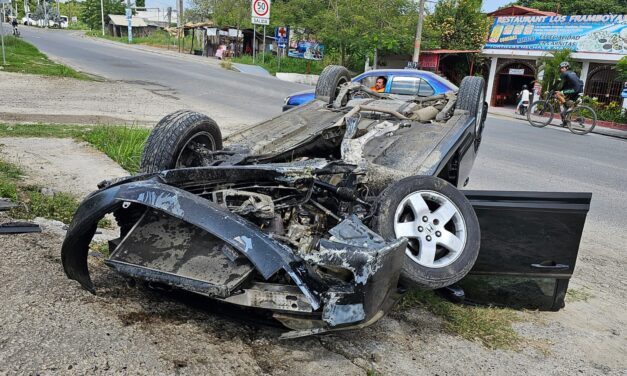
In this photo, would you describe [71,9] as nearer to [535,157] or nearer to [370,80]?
[370,80]

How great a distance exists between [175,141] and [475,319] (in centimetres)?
243

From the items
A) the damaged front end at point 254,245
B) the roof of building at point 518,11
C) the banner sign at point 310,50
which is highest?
the roof of building at point 518,11

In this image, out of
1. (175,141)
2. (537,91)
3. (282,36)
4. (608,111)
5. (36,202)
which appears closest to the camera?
(175,141)

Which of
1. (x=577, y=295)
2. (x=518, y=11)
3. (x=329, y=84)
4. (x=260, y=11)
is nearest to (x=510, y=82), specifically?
(x=518, y=11)

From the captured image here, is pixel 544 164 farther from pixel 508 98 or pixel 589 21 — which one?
pixel 508 98

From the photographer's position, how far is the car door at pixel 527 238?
10.9ft

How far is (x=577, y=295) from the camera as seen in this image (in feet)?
13.6

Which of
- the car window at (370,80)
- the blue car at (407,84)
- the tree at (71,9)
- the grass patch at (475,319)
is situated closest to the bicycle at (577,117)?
the blue car at (407,84)

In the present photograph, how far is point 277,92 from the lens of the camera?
1909 cm

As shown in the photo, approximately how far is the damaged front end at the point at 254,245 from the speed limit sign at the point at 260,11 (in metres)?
29.0

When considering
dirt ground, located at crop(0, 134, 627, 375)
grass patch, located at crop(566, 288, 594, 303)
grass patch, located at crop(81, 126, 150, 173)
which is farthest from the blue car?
dirt ground, located at crop(0, 134, 627, 375)

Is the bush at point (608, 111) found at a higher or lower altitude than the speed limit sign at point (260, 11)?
lower

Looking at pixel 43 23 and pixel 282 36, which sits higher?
pixel 43 23

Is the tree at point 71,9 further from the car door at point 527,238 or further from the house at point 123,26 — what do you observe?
the car door at point 527,238
